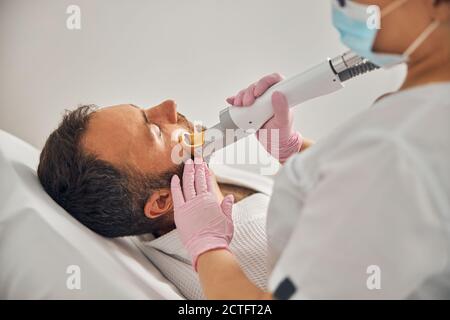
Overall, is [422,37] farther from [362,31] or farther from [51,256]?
[51,256]

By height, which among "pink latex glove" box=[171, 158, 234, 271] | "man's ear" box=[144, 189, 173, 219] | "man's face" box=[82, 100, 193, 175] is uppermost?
"man's face" box=[82, 100, 193, 175]

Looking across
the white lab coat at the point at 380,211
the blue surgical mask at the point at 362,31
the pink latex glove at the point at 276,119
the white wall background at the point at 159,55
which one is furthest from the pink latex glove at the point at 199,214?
the white wall background at the point at 159,55

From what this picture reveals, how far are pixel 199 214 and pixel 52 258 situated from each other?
0.97 feet

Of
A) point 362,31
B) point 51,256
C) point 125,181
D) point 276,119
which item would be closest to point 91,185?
point 125,181

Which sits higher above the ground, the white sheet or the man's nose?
the man's nose

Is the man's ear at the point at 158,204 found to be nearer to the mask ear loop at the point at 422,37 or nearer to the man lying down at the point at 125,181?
the man lying down at the point at 125,181

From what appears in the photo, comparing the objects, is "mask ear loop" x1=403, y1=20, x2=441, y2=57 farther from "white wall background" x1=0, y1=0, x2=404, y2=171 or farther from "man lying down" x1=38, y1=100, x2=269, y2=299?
"white wall background" x1=0, y1=0, x2=404, y2=171

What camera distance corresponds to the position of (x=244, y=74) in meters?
1.85

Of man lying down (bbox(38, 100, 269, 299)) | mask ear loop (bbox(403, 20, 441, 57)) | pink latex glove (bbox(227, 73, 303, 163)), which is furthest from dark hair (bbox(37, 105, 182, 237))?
mask ear loop (bbox(403, 20, 441, 57))

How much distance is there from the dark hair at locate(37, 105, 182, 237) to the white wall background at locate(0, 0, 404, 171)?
0.51 m

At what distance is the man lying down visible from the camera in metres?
1.20

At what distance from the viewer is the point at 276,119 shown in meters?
1.25

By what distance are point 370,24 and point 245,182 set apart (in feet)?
2.63
